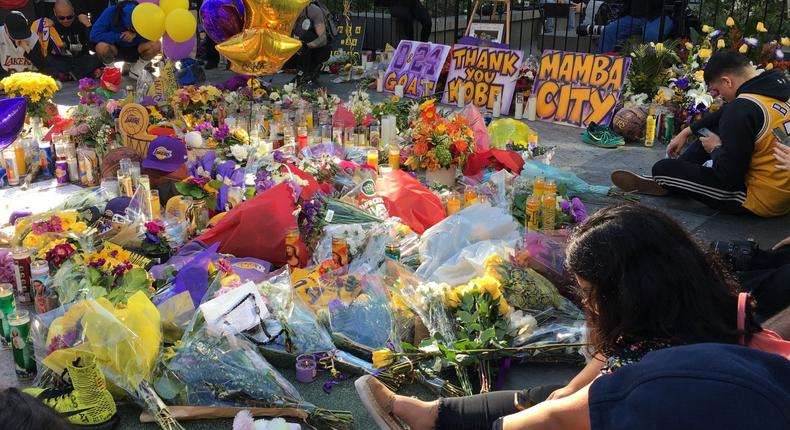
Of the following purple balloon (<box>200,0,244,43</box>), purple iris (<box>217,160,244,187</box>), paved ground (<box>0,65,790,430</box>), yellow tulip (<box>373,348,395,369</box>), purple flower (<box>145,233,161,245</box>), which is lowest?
paved ground (<box>0,65,790,430</box>)

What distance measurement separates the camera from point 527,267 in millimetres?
3596

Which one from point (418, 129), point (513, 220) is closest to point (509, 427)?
point (513, 220)

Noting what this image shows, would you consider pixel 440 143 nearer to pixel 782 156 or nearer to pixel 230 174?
pixel 230 174

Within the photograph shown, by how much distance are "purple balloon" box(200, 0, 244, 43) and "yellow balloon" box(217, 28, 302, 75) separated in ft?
1.10

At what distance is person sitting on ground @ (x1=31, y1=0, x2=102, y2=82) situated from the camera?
10.5 meters

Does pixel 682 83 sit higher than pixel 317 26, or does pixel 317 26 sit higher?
pixel 317 26

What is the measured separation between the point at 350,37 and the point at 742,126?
7.94 m

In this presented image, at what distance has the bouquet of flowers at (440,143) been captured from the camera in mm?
5113

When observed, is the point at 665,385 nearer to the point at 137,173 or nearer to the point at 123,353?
the point at 123,353

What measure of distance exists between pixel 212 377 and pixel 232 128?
10.7 feet

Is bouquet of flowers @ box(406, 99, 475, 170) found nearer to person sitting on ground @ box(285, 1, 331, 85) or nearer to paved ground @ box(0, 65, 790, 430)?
paved ground @ box(0, 65, 790, 430)

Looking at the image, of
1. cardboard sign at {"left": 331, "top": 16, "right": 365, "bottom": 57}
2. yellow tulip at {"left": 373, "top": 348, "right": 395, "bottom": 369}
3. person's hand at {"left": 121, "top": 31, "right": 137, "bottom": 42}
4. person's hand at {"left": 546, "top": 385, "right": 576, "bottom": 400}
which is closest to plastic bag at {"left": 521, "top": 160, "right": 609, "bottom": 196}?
yellow tulip at {"left": 373, "top": 348, "right": 395, "bottom": 369}

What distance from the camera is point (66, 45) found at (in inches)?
436

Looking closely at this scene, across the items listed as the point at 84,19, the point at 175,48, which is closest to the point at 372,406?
the point at 175,48
